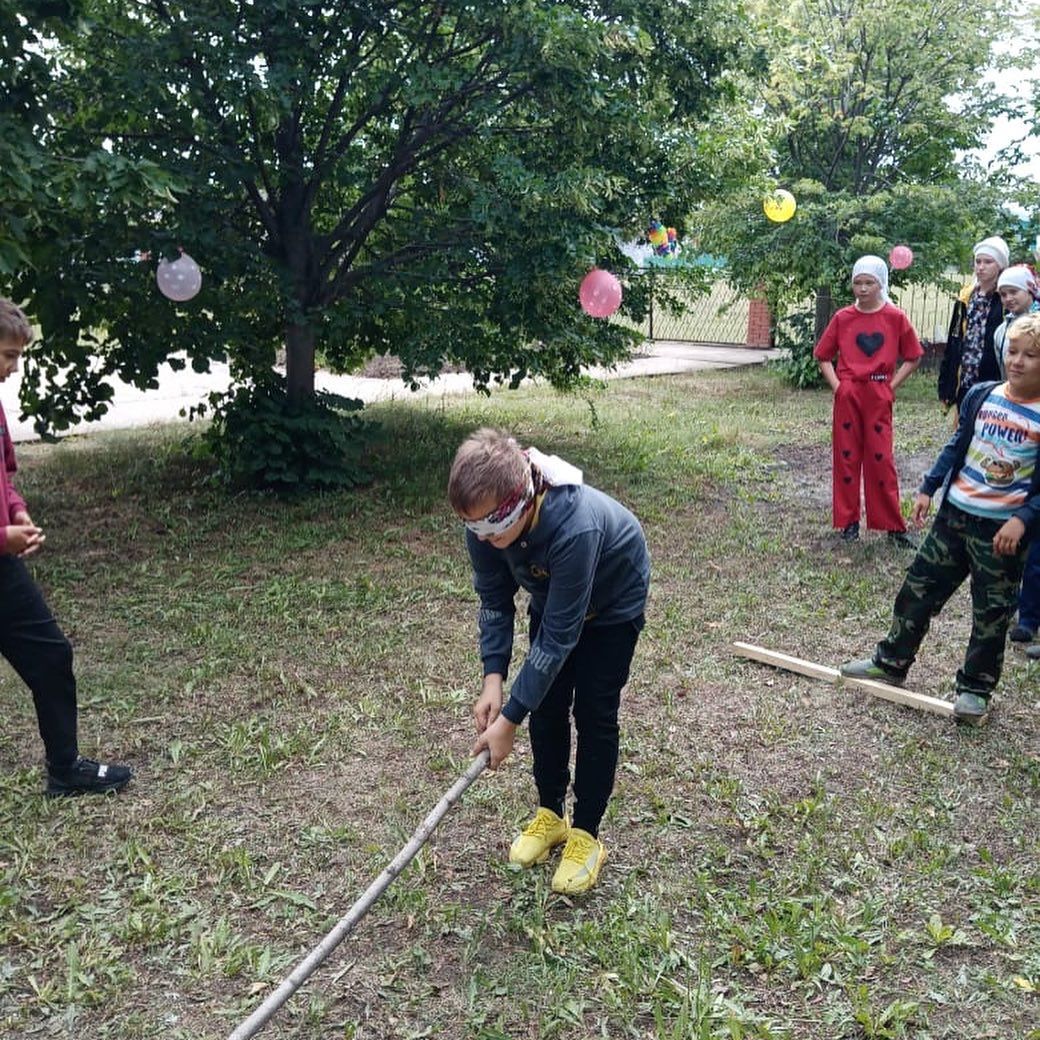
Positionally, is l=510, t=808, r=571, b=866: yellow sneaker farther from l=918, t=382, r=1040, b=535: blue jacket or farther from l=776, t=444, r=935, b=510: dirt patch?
l=776, t=444, r=935, b=510: dirt patch

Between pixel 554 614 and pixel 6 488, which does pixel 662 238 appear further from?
pixel 554 614

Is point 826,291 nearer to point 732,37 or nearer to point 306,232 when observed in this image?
point 732,37

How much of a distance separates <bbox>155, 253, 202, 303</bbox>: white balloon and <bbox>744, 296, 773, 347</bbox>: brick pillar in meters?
15.5

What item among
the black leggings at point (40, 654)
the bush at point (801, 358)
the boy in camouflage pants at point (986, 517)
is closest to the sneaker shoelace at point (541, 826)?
the black leggings at point (40, 654)

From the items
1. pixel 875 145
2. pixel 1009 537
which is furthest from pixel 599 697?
pixel 875 145

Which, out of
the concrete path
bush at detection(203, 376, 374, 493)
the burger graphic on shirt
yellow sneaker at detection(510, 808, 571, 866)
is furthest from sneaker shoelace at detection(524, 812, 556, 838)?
the concrete path

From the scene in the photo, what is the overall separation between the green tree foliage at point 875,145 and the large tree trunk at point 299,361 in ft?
21.6

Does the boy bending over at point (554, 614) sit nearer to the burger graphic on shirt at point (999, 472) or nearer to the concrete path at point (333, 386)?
the burger graphic on shirt at point (999, 472)

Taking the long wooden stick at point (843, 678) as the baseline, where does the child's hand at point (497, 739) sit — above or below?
above

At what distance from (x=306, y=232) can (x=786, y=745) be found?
5205 mm

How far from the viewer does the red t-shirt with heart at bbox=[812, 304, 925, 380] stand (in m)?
6.39

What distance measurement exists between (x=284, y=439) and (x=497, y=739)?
5.14m

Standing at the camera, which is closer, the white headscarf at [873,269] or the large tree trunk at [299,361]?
the white headscarf at [873,269]

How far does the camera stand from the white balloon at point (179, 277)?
6.38 meters
